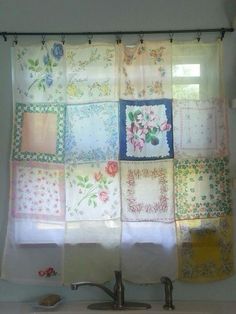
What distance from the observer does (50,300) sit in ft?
6.34

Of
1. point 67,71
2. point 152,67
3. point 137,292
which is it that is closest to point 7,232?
point 137,292

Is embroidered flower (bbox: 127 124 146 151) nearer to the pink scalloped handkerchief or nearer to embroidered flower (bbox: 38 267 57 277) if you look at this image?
the pink scalloped handkerchief

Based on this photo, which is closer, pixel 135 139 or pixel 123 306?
pixel 123 306

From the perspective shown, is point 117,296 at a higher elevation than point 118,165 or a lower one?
lower

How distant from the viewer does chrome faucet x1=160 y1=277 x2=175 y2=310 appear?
6.23 ft

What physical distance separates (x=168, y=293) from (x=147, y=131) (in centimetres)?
84

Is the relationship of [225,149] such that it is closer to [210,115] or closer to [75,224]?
[210,115]

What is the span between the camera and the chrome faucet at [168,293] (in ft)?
6.23

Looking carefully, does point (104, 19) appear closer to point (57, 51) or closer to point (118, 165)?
point (57, 51)

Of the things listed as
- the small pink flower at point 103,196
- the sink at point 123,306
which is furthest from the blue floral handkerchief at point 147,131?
the sink at point 123,306

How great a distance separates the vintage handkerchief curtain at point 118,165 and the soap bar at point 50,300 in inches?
3.2

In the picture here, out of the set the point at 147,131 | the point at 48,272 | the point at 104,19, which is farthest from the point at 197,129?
the point at 48,272

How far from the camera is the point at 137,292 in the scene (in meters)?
2.03

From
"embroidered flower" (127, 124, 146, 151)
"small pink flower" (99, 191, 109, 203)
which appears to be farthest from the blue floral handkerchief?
"small pink flower" (99, 191, 109, 203)
